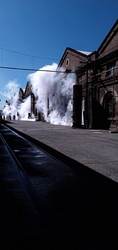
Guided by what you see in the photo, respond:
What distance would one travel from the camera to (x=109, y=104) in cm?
1819

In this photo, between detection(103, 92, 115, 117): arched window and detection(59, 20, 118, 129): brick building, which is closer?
detection(59, 20, 118, 129): brick building

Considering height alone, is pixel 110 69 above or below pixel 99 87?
above

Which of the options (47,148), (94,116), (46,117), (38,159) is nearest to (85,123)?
(94,116)

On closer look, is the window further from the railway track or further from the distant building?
the railway track

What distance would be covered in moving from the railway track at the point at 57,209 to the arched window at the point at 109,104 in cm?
1442

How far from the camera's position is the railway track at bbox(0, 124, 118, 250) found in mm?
1821

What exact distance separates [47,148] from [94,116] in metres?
13.2

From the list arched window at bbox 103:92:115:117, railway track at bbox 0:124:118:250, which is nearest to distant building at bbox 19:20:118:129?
arched window at bbox 103:92:115:117

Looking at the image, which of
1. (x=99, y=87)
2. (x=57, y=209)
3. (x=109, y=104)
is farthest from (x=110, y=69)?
(x=57, y=209)

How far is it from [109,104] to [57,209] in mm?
16732

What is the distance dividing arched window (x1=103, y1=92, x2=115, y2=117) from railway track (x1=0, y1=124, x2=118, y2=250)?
14.4 m

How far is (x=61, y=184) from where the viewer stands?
3.38m

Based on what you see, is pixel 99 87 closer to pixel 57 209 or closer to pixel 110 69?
pixel 110 69

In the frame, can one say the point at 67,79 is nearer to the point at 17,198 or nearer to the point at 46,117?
the point at 46,117
